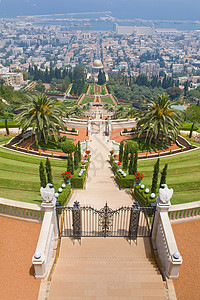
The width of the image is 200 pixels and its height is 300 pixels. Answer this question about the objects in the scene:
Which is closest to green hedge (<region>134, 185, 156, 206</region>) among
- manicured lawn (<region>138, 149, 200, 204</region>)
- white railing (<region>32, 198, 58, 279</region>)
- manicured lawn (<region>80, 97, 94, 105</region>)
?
manicured lawn (<region>138, 149, 200, 204</region>)

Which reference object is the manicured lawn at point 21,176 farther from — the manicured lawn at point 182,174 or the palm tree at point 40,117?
the manicured lawn at point 182,174

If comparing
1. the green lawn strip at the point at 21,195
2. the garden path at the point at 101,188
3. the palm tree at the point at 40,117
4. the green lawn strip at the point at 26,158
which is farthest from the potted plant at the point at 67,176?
the palm tree at the point at 40,117

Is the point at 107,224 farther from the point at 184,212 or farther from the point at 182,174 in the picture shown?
the point at 182,174

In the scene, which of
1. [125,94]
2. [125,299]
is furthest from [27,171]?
[125,94]

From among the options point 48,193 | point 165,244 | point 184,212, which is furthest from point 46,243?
point 184,212

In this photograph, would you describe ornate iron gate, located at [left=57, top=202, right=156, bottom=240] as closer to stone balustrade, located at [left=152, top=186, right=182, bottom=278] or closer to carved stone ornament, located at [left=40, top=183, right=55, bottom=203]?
stone balustrade, located at [left=152, top=186, right=182, bottom=278]

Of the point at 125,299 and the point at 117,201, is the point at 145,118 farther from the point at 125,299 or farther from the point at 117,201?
the point at 125,299
